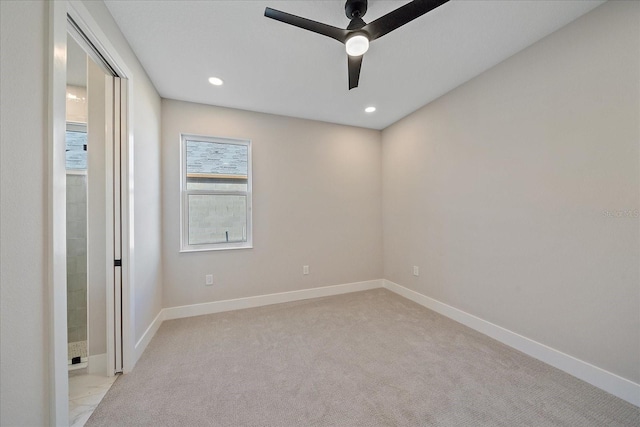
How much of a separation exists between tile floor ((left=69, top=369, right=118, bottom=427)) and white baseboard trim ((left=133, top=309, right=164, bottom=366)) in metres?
0.19

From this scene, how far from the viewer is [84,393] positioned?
1.59 meters

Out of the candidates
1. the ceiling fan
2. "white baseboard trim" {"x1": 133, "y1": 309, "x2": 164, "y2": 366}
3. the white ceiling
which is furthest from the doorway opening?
the ceiling fan

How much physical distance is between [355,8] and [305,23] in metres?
0.35

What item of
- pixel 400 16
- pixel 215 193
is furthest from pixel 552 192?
pixel 215 193

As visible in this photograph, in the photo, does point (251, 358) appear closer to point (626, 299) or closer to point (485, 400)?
point (485, 400)

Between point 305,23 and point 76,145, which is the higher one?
point 305,23

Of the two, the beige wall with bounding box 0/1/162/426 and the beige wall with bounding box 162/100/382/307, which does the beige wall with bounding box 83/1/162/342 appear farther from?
the beige wall with bounding box 0/1/162/426

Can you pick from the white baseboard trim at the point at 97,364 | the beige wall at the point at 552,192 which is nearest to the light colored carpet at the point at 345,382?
the white baseboard trim at the point at 97,364

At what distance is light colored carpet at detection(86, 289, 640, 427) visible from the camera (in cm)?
138

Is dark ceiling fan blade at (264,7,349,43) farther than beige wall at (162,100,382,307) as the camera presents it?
No

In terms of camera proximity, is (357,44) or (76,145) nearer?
(357,44)

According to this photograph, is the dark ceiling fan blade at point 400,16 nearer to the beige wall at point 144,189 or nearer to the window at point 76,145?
the beige wall at point 144,189

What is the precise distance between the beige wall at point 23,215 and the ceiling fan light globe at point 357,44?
4.77ft

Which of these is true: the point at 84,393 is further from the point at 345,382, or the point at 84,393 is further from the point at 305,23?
the point at 305,23
